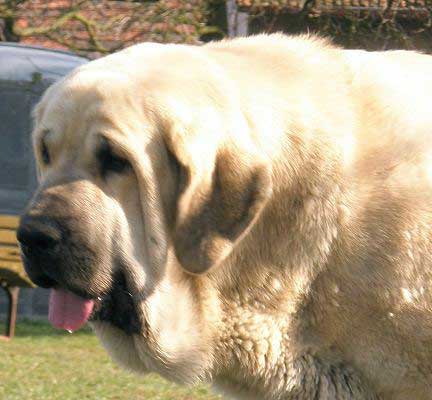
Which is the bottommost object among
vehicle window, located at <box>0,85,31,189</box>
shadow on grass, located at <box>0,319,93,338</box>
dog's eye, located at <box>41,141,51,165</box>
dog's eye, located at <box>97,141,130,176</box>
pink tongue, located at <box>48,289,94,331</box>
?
shadow on grass, located at <box>0,319,93,338</box>

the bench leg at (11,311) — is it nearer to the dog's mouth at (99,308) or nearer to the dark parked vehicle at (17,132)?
the dark parked vehicle at (17,132)

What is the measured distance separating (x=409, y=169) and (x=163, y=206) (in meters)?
0.75

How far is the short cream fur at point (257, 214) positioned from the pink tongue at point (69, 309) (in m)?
0.12

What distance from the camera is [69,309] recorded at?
3.41m

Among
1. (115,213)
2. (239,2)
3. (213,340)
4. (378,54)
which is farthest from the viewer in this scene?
(239,2)

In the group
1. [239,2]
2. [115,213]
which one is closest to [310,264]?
[115,213]

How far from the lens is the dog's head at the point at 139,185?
10.4ft

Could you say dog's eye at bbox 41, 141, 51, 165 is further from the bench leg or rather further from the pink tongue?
the bench leg

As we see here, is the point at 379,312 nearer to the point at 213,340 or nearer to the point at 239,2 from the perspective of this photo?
the point at 213,340

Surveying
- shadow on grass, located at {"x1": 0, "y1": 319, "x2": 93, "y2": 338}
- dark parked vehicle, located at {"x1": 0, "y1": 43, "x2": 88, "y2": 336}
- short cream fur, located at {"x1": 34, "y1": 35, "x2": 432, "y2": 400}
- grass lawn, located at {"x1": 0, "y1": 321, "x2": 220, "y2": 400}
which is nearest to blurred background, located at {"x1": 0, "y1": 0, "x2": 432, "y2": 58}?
dark parked vehicle, located at {"x1": 0, "y1": 43, "x2": 88, "y2": 336}

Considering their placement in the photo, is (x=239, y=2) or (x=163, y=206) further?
(x=239, y=2)

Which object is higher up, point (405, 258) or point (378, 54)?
point (378, 54)

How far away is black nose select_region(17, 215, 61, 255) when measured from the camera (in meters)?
3.15

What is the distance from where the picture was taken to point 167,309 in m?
3.42
